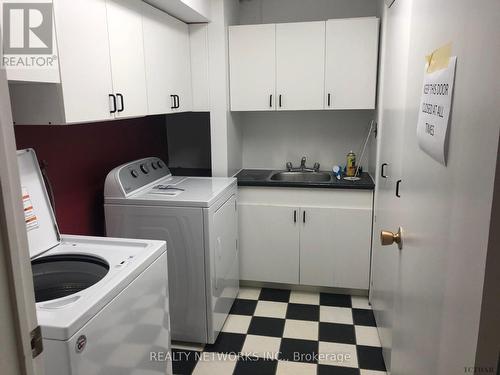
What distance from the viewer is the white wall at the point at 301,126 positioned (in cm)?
304

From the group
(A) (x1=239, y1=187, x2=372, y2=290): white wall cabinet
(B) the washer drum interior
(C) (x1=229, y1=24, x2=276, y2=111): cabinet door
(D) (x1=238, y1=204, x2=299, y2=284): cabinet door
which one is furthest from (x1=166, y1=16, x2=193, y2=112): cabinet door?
(B) the washer drum interior

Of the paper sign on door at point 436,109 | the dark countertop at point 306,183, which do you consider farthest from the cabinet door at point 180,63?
the paper sign on door at point 436,109

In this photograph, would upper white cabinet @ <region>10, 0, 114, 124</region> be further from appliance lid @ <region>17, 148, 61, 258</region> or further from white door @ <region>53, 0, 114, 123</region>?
appliance lid @ <region>17, 148, 61, 258</region>

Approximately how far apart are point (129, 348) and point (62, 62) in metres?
1.08

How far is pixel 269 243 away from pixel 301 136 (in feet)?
3.18

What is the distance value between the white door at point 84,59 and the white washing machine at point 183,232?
643 millimetres

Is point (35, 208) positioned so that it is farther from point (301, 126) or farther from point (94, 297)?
point (301, 126)

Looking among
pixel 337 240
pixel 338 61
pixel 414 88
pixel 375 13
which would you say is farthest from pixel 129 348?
pixel 375 13

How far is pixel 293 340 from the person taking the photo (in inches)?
94.0

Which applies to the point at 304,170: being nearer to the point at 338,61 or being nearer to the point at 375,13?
the point at 338,61

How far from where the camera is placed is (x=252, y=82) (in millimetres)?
2844

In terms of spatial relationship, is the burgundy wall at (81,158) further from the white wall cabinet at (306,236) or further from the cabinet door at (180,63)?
the white wall cabinet at (306,236)

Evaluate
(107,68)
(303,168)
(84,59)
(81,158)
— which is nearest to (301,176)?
(303,168)

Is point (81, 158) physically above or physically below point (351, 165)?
above
